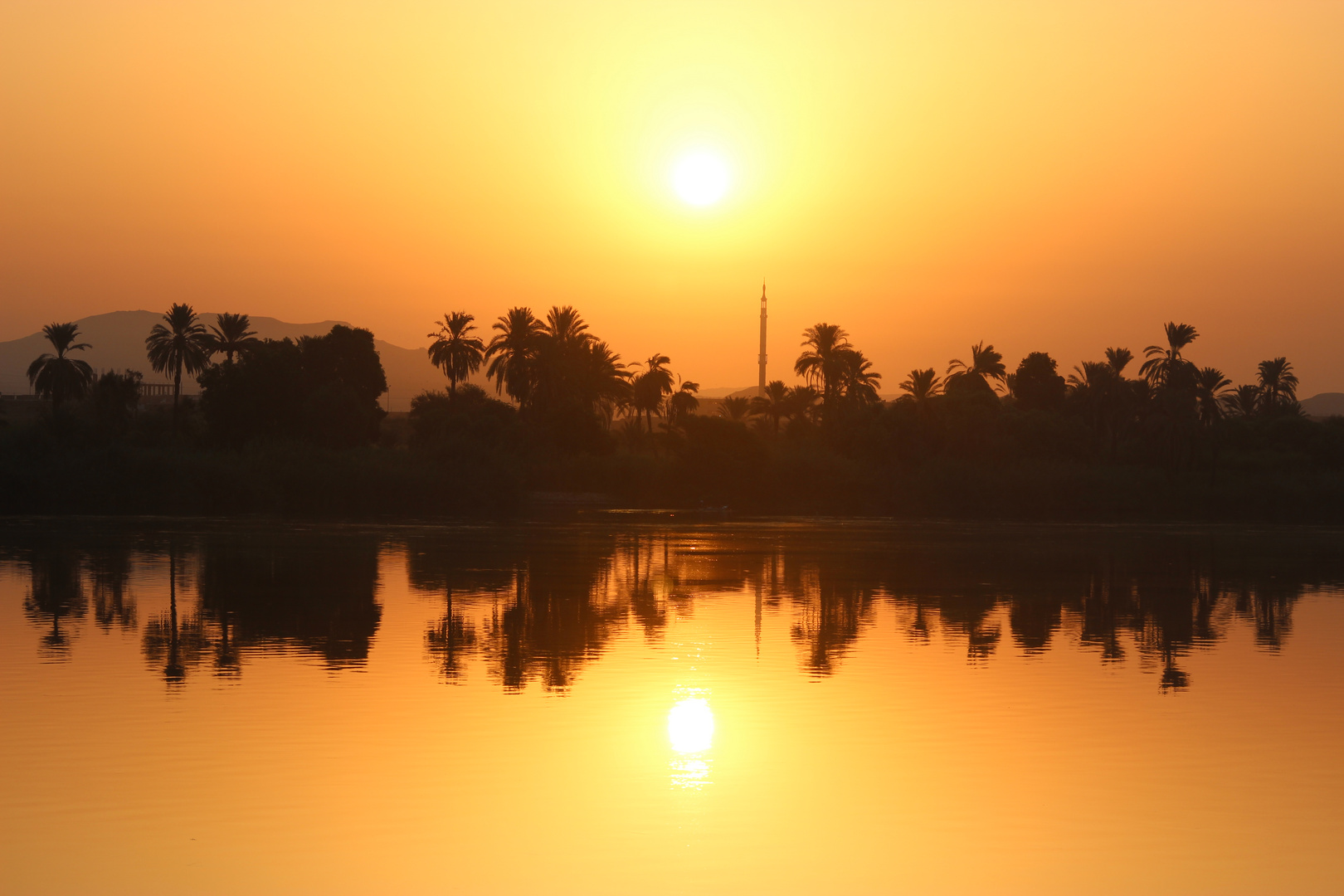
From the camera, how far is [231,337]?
311 ft

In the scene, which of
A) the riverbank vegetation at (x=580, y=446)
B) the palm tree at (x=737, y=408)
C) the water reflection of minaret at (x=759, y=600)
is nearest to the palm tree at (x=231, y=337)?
the riverbank vegetation at (x=580, y=446)

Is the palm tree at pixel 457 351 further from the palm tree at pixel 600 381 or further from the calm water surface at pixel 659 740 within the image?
the calm water surface at pixel 659 740

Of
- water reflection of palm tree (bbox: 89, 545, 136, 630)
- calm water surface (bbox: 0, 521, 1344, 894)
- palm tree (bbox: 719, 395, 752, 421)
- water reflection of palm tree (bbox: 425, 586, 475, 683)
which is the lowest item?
calm water surface (bbox: 0, 521, 1344, 894)

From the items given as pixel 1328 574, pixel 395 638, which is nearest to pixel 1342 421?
pixel 1328 574

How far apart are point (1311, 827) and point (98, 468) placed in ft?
198

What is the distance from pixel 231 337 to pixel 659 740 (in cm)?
8823

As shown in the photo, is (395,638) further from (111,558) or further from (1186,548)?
(1186,548)

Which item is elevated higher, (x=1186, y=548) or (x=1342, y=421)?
(x=1342, y=421)

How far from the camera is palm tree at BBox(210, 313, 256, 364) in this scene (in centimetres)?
9285

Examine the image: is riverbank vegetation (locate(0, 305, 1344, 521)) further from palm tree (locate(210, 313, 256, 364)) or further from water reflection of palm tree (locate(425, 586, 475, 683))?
water reflection of palm tree (locate(425, 586, 475, 683))

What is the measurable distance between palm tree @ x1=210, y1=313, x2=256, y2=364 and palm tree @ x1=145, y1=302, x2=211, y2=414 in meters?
1.18

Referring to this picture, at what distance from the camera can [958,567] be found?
36000 mm

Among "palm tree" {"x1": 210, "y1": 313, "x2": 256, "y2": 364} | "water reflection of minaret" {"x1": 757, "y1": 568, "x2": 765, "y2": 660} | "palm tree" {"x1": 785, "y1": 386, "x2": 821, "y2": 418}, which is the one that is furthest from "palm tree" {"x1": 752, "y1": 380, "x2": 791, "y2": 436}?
"water reflection of minaret" {"x1": 757, "y1": 568, "x2": 765, "y2": 660}

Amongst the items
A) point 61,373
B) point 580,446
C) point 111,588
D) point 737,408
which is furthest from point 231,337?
point 111,588
